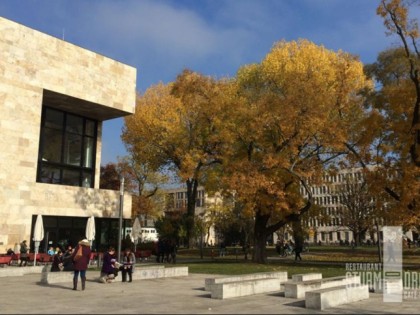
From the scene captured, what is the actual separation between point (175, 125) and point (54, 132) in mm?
11418

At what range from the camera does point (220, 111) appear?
33031 mm

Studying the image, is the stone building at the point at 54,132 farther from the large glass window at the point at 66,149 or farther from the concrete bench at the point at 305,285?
the concrete bench at the point at 305,285

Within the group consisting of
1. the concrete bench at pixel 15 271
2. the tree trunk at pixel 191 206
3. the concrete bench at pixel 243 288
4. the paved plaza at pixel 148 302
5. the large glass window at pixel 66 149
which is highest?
the large glass window at pixel 66 149

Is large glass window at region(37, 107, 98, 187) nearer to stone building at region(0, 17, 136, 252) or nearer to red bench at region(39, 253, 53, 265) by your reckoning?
stone building at region(0, 17, 136, 252)

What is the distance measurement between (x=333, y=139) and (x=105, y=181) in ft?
140

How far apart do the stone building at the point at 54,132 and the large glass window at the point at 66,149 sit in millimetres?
72

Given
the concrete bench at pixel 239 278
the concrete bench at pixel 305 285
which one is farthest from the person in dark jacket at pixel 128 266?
Answer: the concrete bench at pixel 305 285

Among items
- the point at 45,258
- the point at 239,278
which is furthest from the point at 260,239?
the point at 239,278

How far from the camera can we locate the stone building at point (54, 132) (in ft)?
96.7

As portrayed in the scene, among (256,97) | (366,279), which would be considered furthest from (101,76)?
(366,279)

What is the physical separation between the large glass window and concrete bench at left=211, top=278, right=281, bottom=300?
72.4 ft

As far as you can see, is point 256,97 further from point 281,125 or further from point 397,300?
point 397,300

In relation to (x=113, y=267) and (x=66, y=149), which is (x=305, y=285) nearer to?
(x=113, y=267)

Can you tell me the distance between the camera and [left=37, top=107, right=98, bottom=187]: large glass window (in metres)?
33.2
